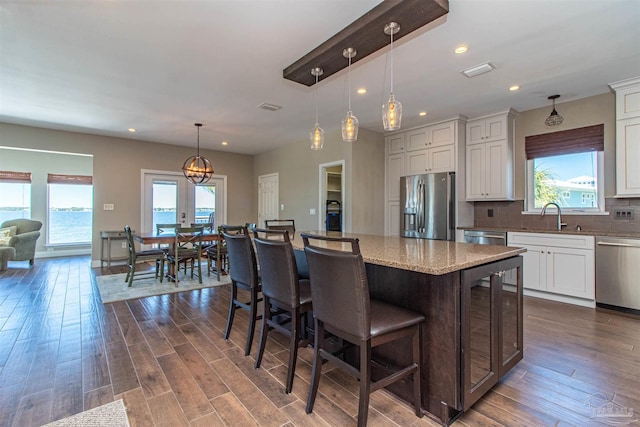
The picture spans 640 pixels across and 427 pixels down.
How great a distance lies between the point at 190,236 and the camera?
4.57m

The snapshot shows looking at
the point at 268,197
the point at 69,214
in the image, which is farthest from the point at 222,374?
the point at 69,214

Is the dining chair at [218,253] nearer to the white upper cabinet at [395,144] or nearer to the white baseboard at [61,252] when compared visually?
the white upper cabinet at [395,144]

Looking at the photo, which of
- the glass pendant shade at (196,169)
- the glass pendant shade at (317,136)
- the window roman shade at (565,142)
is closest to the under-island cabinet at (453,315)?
the glass pendant shade at (317,136)

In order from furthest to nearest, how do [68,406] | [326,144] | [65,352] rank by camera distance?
[326,144], [65,352], [68,406]

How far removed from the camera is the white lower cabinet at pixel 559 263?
11.3 feet

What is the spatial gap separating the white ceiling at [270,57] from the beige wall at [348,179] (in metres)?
0.75

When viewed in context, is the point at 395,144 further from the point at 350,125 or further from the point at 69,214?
the point at 69,214

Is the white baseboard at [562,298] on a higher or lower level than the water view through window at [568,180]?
lower

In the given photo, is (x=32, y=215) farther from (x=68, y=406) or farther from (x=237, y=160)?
(x=68, y=406)

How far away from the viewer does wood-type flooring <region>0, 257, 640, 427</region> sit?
1647mm

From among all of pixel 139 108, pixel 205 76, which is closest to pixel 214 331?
pixel 205 76

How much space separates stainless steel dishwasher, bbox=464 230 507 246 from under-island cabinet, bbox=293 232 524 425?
2424 mm

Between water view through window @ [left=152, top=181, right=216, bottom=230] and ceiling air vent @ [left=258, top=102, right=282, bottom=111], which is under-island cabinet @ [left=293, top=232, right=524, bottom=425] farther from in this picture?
water view through window @ [left=152, top=181, right=216, bottom=230]

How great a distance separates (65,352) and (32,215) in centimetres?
651
